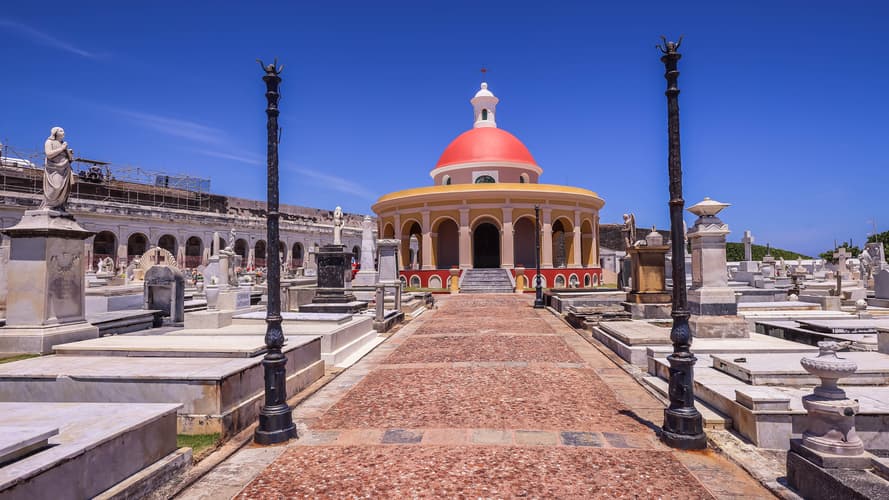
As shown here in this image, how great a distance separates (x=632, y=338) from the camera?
31.8ft

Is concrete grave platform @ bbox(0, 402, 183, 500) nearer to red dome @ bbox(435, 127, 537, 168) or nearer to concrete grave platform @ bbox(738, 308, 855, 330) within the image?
concrete grave platform @ bbox(738, 308, 855, 330)

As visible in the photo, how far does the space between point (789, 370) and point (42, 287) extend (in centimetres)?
1081

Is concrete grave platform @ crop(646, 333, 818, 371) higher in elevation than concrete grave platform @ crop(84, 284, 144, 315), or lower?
lower

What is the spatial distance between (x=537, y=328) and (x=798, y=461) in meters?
10.7

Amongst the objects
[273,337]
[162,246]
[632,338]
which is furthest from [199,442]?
[162,246]

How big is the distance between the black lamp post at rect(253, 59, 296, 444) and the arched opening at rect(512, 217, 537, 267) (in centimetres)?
3345

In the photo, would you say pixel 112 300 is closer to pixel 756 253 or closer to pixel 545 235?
pixel 545 235

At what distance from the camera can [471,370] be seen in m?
8.86

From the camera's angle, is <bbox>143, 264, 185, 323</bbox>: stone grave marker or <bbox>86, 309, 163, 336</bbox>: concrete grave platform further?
<bbox>143, 264, 185, 323</bbox>: stone grave marker

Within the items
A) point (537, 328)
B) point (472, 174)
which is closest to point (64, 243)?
point (537, 328)

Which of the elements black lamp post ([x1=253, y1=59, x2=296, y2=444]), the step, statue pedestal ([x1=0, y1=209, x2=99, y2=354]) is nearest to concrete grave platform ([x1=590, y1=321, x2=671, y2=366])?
the step

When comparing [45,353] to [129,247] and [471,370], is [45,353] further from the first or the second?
[129,247]

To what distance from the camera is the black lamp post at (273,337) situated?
544cm

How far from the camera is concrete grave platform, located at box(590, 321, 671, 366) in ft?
30.6
